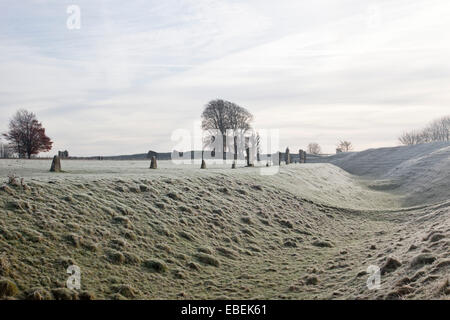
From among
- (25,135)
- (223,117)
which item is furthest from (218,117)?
(25,135)

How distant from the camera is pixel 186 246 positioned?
14898mm

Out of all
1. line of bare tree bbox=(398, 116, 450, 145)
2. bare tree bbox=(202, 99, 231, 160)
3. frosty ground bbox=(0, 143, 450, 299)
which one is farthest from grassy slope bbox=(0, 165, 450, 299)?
line of bare tree bbox=(398, 116, 450, 145)

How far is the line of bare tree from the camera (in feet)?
366

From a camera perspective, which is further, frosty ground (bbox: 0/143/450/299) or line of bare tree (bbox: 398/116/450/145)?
line of bare tree (bbox: 398/116/450/145)

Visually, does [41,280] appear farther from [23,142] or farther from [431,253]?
[23,142]

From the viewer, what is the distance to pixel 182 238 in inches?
608

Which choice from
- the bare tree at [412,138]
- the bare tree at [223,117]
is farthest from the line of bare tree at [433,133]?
the bare tree at [223,117]

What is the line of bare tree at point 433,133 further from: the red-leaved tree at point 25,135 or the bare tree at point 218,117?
the red-leaved tree at point 25,135

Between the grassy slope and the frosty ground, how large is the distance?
0.05 meters

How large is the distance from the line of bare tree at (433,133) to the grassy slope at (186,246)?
354ft

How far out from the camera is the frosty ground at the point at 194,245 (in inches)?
419

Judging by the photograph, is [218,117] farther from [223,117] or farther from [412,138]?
[412,138]

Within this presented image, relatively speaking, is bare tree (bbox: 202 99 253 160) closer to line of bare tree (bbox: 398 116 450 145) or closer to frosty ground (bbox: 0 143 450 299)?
frosty ground (bbox: 0 143 450 299)

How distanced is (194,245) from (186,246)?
444 millimetres
